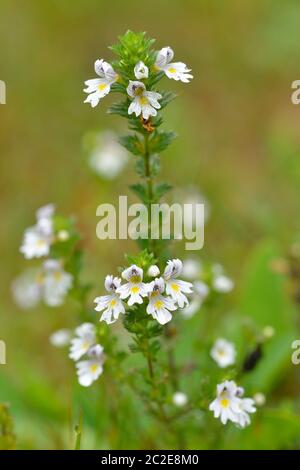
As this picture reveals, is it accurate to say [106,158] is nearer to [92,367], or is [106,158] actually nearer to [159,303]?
[92,367]

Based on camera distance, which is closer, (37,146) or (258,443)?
(258,443)

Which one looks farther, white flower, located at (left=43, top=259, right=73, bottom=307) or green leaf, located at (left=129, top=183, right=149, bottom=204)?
white flower, located at (left=43, top=259, right=73, bottom=307)

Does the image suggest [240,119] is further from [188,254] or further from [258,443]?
[258,443]

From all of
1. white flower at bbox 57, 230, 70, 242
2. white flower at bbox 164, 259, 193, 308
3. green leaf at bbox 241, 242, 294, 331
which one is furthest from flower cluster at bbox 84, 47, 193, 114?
green leaf at bbox 241, 242, 294, 331

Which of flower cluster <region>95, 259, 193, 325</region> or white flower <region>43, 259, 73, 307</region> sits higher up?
white flower <region>43, 259, 73, 307</region>

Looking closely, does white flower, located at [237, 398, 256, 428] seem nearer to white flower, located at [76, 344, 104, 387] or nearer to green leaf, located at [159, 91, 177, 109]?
white flower, located at [76, 344, 104, 387]

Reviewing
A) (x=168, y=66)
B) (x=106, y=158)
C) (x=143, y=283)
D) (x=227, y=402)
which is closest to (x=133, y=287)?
(x=143, y=283)

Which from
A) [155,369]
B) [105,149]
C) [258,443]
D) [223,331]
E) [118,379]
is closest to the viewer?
[155,369]
